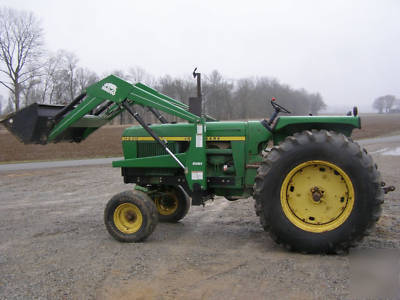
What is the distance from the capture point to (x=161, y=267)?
179 inches

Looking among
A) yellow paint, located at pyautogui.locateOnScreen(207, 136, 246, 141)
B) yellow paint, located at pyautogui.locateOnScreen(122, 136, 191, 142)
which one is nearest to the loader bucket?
yellow paint, located at pyautogui.locateOnScreen(122, 136, 191, 142)

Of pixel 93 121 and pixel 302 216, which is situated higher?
pixel 93 121

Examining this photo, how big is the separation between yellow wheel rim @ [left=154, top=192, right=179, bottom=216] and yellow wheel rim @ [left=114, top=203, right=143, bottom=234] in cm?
113

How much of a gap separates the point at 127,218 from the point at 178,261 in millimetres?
1355

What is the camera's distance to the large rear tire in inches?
176

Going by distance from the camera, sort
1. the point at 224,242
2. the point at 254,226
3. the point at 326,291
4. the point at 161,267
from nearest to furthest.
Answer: the point at 326,291, the point at 161,267, the point at 224,242, the point at 254,226

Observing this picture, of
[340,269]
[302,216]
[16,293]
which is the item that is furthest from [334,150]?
[16,293]

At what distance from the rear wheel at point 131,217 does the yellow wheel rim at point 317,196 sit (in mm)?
1943

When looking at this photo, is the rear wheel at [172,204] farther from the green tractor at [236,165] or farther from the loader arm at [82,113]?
the loader arm at [82,113]

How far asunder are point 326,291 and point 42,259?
347 cm

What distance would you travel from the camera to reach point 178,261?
471 cm

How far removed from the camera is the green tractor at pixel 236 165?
14.9 feet

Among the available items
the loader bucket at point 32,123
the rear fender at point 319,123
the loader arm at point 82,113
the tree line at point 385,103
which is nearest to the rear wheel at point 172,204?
the loader arm at point 82,113

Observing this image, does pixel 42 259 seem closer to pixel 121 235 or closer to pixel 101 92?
pixel 121 235
